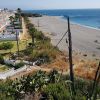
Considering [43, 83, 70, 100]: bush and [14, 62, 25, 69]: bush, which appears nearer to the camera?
[43, 83, 70, 100]: bush

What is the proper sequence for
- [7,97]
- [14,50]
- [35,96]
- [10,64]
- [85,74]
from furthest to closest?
[14,50], [10,64], [85,74], [35,96], [7,97]

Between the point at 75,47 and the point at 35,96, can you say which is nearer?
A: the point at 35,96

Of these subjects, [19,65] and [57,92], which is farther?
[19,65]

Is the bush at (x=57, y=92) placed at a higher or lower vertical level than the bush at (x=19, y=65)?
higher

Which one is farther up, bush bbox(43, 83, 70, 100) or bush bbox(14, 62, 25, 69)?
bush bbox(43, 83, 70, 100)

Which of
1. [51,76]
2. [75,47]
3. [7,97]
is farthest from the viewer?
[75,47]

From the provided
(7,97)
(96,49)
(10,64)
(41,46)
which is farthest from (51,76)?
(96,49)

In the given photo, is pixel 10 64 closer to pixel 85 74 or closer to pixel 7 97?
pixel 85 74

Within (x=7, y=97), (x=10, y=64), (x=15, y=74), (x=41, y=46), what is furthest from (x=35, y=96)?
(x=41, y=46)

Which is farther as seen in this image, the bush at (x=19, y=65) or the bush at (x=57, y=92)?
the bush at (x=19, y=65)

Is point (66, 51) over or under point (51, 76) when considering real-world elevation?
under

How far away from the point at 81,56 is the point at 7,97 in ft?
78.5

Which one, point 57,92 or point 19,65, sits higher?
point 57,92

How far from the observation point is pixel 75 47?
160 ft
